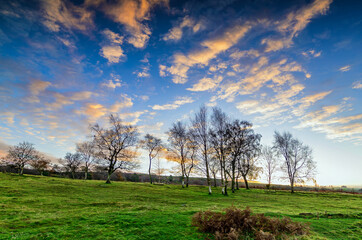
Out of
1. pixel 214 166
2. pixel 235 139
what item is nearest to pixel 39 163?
pixel 214 166

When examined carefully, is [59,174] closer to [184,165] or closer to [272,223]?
[184,165]

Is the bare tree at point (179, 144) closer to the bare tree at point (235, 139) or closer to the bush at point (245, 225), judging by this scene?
the bare tree at point (235, 139)

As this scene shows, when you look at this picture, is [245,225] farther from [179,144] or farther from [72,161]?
[72,161]

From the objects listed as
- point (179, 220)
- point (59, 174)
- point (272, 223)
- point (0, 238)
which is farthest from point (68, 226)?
point (59, 174)

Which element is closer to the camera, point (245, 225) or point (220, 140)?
point (245, 225)

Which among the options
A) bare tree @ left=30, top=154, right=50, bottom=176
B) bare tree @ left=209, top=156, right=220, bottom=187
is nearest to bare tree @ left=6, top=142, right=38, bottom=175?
bare tree @ left=30, top=154, right=50, bottom=176

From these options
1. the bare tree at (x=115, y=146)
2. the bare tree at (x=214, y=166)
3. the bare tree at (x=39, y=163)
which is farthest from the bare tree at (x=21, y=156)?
the bare tree at (x=214, y=166)

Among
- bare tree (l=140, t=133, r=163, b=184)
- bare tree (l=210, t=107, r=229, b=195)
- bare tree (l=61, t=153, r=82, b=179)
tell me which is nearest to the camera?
bare tree (l=210, t=107, r=229, b=195)

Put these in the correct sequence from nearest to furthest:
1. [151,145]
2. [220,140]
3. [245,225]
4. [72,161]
→ [245,225]
[220,140]
[151,145]
[72,161]

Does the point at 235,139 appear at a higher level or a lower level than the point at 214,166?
higher

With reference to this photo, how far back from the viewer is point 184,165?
49.3 meters

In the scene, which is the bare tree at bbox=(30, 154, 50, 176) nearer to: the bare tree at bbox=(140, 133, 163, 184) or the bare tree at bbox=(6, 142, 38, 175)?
the bare tree at bbox=(6, 142, 38, 175)

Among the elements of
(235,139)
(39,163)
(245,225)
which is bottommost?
(39,163)

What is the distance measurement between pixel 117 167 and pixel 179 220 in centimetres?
3737
